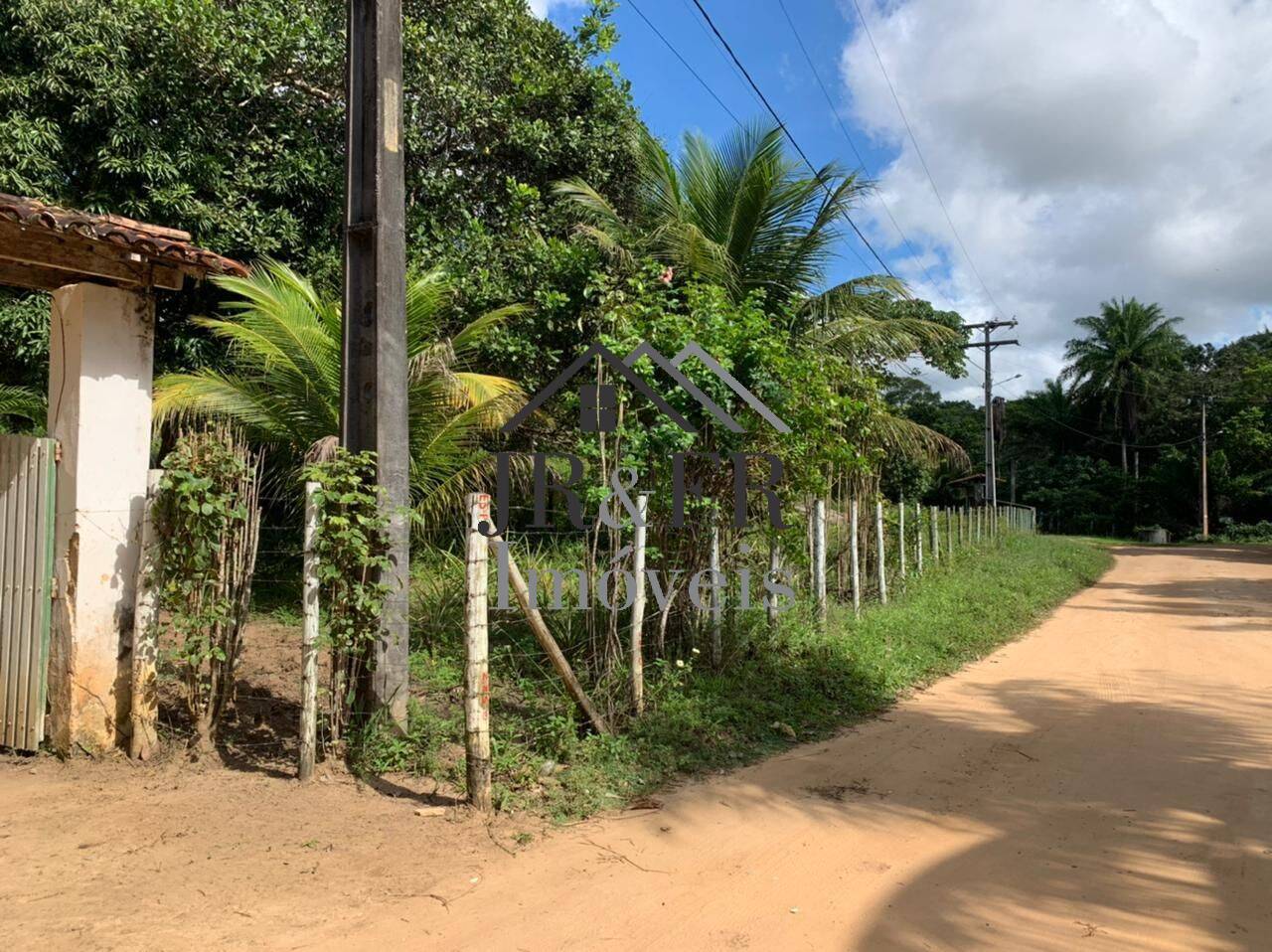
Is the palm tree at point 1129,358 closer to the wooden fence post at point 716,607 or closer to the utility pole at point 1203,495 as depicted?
the utility pole at point 1203,495

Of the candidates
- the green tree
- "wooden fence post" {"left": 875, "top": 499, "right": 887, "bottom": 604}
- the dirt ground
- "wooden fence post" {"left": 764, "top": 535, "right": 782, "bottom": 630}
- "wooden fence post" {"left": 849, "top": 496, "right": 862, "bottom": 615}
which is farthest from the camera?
"wooden fence post" {"left": 875, "top": 499, "right": 887, "bottom": 604}

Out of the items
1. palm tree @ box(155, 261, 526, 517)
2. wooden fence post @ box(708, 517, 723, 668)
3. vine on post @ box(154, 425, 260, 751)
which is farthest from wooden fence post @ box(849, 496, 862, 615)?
vine on post @ box(154, 425, 260, 751)

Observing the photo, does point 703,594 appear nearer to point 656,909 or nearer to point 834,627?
point 834,627

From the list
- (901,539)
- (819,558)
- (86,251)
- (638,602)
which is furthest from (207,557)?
(901,539)

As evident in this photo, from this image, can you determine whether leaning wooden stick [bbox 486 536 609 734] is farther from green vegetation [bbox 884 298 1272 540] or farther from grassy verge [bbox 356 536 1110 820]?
green vegetation [bbox 884 298 1272 540]

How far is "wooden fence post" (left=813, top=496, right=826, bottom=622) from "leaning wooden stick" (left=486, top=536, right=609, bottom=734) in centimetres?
374

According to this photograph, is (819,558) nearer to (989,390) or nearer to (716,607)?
(716,607)

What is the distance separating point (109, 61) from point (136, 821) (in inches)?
336

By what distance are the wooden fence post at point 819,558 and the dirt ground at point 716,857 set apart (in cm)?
274

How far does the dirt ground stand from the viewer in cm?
322

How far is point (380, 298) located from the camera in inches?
203

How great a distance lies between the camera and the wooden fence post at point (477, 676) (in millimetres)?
4301

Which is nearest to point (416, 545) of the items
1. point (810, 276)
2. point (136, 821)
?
point (136, 821)

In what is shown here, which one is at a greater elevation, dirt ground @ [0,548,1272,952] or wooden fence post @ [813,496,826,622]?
wooden fence post @ [813,496,826,622]
